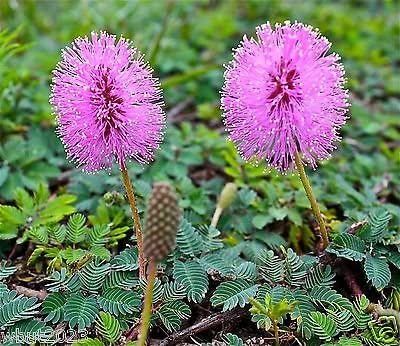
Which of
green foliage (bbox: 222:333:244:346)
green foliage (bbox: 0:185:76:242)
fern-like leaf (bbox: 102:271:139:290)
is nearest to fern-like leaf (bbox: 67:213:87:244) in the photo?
green foliage (bbox: 0:185:76:242)

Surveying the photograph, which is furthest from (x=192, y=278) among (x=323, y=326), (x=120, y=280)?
(x=323, y=326)

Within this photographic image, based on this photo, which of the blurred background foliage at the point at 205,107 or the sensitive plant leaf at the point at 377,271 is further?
the blurred background foliage at the point at 205,107

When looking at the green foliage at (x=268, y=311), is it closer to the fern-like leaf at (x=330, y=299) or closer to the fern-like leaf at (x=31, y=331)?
the fern-like leaf at (x=330, y=299)

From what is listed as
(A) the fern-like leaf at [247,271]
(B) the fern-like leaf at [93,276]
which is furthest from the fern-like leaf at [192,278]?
(B) the fern-like leaf at [93,276]

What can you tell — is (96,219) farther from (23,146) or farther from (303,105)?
(303,105)

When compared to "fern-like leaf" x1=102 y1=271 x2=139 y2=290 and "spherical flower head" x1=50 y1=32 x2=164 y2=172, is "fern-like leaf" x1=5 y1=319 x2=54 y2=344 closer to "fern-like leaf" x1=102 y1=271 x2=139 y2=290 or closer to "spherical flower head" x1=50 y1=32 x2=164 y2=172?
"fern-like leaf" x1=102 y1=271 x2=139 y2=290
